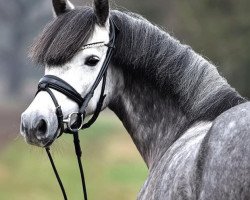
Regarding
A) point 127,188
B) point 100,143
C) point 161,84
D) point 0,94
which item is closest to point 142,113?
point 161,84

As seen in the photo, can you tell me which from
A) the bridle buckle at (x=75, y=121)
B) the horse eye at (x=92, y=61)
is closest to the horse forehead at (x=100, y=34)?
the horse eye at (x=92, y=61)

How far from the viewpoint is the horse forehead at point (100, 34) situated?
21.1 ft

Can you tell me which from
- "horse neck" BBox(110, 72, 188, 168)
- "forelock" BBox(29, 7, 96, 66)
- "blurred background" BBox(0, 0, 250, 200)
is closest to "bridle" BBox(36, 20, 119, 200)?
"forelock" BBox(29, 7, 96, 66)

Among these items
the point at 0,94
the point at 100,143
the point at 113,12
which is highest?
the point at 0,94

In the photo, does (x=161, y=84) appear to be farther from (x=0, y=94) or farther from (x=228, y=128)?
(x=0, y=94)

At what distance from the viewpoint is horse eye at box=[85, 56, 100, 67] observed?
20.8 ft

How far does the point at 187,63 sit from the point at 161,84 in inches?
11.7

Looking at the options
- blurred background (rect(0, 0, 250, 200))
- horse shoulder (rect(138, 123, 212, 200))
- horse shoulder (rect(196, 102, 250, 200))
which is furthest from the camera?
blurred background (rect(0, 0, 250, 200))

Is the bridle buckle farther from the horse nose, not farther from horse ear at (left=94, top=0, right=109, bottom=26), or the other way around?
horse ear at (left=94, top=0, right=109, bottom=26)

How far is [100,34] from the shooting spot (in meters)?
6.47

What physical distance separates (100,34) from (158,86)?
67 cm

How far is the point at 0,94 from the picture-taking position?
219 ft

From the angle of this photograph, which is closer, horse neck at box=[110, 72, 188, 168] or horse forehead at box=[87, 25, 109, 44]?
horse forehead at box=[87, 25, 109, 44]

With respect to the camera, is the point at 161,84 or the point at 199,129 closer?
the point at 199,129
